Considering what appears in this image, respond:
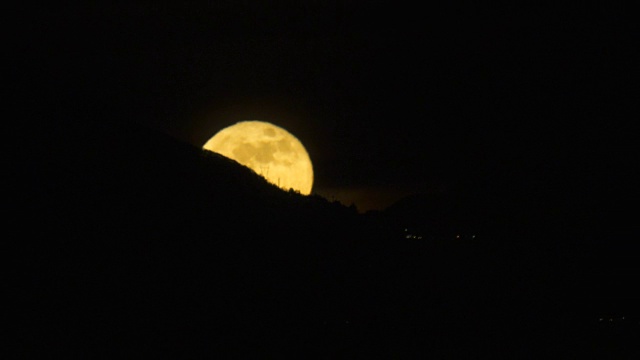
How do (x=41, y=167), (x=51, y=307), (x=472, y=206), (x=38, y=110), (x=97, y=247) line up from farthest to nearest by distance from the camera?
(x=472, y=206), (x=38, y=110), (x=41, y=167), (x=97, y=247), (x=51, y=307)

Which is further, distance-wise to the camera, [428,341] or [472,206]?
[472,206]

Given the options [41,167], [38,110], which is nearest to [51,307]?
[41,167]

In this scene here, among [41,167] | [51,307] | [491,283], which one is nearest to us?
[51,307]

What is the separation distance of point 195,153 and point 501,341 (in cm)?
1120

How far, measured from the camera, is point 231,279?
46.1 ft

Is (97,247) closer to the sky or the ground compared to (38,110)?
closer to the ground

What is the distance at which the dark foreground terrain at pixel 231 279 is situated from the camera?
1140 cm

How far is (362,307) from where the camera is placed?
15.1 meters

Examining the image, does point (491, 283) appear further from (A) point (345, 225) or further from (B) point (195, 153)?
(B) point (195, 153)

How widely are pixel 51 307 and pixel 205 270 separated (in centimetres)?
370

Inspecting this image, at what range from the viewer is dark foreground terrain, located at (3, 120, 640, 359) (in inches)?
449

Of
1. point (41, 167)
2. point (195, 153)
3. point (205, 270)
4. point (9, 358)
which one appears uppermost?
point (195, 153)

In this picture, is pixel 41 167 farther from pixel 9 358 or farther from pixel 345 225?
pixel 345 225

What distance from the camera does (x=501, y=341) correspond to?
579 inches
